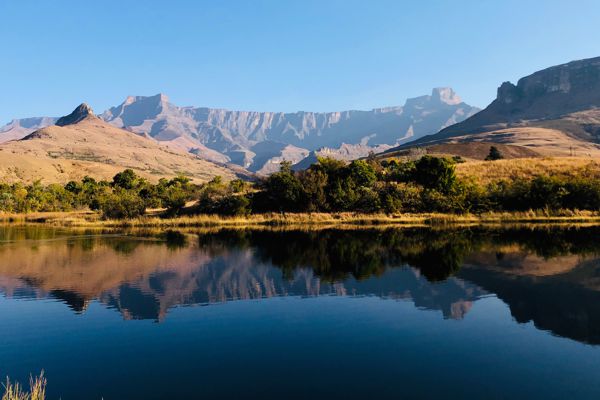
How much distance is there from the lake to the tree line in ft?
90.9

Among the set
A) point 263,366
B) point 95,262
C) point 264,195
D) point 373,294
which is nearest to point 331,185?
point 264,195

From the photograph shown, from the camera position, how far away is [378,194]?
72.0m

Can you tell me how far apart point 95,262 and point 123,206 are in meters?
48.5

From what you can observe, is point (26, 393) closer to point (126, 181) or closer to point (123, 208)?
point (123, 208)

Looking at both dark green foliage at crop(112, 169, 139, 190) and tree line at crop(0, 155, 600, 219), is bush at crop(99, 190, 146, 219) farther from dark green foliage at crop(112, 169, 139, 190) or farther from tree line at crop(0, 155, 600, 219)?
dark green foliage at crop(112, 169, 139, 190)

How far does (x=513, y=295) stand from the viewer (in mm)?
23094

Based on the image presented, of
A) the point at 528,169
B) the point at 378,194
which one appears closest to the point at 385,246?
the point at 378,194

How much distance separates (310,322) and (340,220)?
47305mm

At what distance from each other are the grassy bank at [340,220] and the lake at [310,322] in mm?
21986

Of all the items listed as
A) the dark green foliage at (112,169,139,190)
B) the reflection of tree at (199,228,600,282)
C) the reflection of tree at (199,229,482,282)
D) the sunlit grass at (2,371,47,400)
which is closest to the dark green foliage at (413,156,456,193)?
the reflection of tree at (199,228,600,282)

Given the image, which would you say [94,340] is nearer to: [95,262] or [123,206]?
[95,262]

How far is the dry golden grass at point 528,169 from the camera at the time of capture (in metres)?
75.9

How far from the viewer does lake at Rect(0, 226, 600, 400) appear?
1338cm

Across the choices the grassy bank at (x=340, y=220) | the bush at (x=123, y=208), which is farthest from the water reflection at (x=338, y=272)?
the bush at (x=123, y=208)
